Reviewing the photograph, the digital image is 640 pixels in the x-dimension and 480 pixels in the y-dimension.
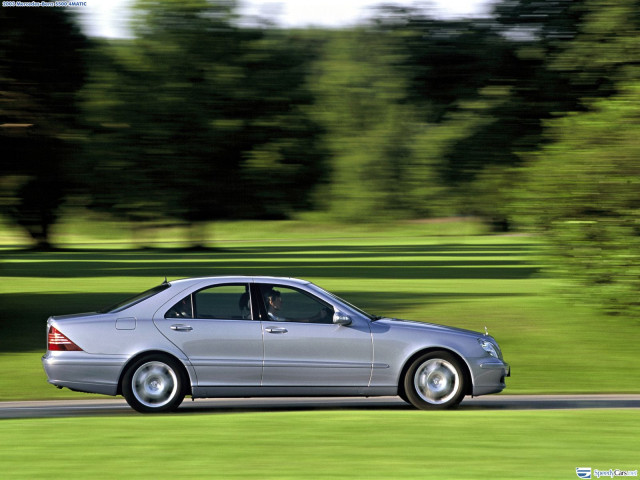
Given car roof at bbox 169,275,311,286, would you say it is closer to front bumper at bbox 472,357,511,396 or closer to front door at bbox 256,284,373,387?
front door at bbox 256,284,373,387

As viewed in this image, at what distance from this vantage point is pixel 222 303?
10.6 m

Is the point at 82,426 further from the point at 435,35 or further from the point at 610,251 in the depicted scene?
the point at 435,35

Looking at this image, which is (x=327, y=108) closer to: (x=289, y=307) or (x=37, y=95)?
(x=37, y=95)

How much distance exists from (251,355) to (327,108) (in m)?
24.7

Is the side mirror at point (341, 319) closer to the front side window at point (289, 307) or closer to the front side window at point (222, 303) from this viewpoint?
the front side window at point (289, 307)

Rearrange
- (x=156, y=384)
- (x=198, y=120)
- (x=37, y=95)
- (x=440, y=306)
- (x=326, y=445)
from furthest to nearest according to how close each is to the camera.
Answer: (x=198, y=120) → (x=440, y=306) → (x=37, y=95) → (x=156, y=384) → (x=326, y=445)

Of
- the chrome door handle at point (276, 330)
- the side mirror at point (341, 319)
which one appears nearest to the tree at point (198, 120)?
the chrome door handle at point (276, 330)

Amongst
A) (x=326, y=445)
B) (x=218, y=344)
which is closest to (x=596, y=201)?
(x=218, y=344)

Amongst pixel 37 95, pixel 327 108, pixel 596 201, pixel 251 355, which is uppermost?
pixel 327 108

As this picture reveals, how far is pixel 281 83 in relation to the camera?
35.3 m

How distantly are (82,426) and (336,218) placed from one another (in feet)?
94.1

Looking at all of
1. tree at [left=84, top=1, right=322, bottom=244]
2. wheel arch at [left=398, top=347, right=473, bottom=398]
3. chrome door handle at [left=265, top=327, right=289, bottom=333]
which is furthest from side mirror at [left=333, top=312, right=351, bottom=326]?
tree at [left=84, top=1, right=322, bottom=244]

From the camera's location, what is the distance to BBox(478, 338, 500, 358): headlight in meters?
10.6

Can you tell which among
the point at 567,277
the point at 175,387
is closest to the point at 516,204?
the point at 567,277
